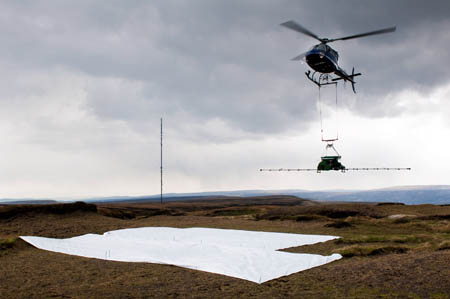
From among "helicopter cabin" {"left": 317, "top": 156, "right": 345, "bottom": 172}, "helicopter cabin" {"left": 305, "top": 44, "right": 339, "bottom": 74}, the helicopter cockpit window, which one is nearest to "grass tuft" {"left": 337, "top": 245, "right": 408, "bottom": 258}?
"helicopter cabin" {"left": 317, "top": 156, "right": 345, "bottom": 172}

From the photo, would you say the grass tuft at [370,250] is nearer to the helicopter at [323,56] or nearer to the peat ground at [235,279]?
the peat ground at [235,279]

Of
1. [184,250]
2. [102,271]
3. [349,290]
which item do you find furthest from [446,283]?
[102,271]

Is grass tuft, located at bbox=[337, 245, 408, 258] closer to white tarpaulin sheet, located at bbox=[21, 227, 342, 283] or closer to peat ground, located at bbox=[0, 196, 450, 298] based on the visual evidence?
peat ground, located at bbox=[0, 196, 450, 298]

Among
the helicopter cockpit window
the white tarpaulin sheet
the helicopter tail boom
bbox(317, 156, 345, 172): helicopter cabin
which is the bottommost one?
the white tarpaulin sheet

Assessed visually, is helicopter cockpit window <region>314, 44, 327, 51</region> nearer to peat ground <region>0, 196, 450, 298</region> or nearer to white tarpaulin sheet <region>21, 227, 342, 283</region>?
white tarpaulin sheet <region>21, 227, 342, 283</region>

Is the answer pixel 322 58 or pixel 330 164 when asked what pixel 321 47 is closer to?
pixel 322 58

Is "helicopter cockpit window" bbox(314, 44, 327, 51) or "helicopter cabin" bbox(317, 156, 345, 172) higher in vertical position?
"helicopter cockpit window" bbox(314, 44, 327, 51)

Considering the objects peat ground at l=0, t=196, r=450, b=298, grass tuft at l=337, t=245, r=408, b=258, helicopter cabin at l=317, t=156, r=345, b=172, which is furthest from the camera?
helicopter cabin at l=317, t=156, r=345, b=172

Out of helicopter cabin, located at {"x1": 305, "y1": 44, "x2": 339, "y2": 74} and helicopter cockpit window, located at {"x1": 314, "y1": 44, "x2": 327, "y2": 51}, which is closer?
helicopter cabin, located at {"x1": 305, "y1": 44, "x2": 339, "y2": 74}

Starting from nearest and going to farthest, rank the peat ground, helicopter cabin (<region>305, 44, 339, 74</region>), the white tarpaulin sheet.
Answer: the peat ground → the white tarpaulin sheet → helicopter cabin (<region>305, 44, 339, 74</region>)
